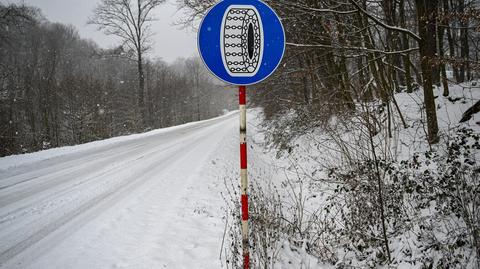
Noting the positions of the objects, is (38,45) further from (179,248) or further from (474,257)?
(474,257)

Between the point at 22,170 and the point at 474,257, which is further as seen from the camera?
the point at 22,170

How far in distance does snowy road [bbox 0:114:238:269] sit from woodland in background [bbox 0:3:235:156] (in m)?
6.54

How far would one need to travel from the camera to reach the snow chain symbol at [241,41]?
233 cm

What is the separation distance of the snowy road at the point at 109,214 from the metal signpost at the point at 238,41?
159 cm

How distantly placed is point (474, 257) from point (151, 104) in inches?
1234

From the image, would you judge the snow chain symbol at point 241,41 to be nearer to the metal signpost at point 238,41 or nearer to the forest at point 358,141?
the metal signpost at point 238,41

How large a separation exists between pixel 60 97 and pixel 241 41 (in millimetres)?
24466

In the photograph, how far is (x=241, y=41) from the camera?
235 cm

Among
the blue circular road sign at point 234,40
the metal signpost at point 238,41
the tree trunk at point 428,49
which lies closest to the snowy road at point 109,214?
the metal signpost at point 238,41

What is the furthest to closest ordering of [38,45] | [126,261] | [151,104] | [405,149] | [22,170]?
[38,45] → [151,104] → [22,170] → [405,149] → [126,261]

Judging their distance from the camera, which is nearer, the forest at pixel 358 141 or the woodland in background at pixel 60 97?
the forest at pixel 358 141

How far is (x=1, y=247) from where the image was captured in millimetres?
3369

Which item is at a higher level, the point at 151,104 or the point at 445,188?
the point at 151,104

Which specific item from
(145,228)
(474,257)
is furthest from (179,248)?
(474,257)
